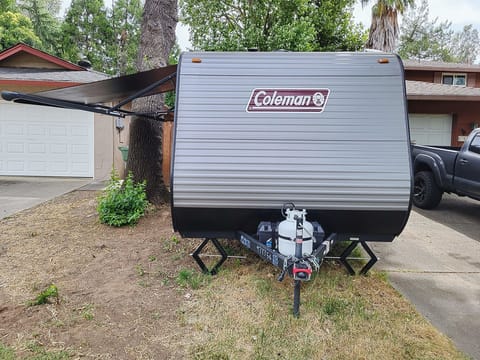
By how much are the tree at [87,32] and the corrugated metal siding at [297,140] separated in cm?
2947

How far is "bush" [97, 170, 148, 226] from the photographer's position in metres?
5.90

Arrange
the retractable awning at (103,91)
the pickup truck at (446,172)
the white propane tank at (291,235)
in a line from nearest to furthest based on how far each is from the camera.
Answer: the white propane tank at (291,235)
the retractable awning at (103,91)
the pickup truck at (446,172)

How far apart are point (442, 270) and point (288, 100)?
2.93 m

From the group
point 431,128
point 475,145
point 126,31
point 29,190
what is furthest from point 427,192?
point 126,31

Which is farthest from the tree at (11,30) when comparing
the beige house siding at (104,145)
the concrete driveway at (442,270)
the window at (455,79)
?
the concrete driveway at (442,270)

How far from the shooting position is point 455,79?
15.4 m

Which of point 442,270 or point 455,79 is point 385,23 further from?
point 442,270

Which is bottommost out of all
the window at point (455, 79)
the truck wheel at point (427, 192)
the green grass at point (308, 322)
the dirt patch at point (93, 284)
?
the dirt patch at point (93, 284)

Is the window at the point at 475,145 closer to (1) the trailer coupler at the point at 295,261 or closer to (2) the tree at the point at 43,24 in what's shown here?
(1) the trailer coupler at the point at 295,261

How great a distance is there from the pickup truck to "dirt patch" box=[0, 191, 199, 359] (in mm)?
4558

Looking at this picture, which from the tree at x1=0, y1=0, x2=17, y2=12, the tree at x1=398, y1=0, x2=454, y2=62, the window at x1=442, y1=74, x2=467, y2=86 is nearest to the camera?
the window at x1=442, y1=74, x2=467, y2=86

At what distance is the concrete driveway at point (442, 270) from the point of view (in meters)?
3.30

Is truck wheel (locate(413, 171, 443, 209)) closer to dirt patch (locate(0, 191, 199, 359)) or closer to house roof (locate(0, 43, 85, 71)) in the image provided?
dirt patch (locate(0, 191, 199, 359))

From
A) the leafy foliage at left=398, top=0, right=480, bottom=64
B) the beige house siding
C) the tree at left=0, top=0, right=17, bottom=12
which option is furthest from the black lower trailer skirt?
the leafy foliage at left=398, top=0, right=480, bottom=64
